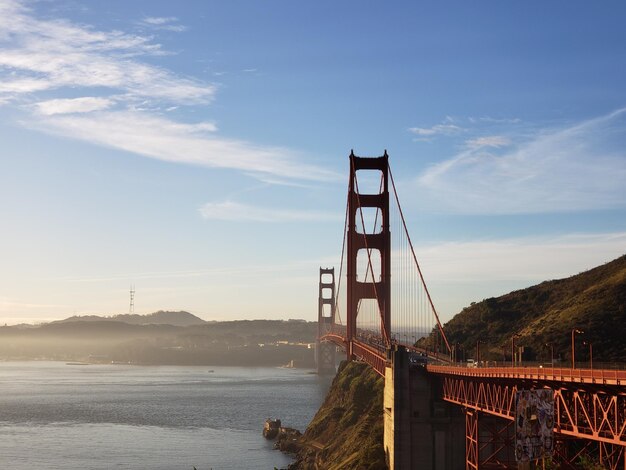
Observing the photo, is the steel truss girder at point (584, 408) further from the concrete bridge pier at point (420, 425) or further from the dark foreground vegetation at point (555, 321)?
the concrete bridge pier at point (420, 425)

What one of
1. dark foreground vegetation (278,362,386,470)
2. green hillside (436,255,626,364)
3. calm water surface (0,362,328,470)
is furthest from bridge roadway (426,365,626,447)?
calm water surface (0,362,328,470)

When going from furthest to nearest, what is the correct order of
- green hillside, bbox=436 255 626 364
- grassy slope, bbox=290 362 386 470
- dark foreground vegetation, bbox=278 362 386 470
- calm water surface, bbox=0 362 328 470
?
calm water surface, bbox=0 362 328 470 → green hillside, bbox=436 255 626 364 → dark foreground vegetation, bbox=278 362 386 470 → grassy slope, bbox=290 362 386 470

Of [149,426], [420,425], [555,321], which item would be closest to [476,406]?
[420,425]

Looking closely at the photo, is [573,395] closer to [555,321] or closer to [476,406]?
[476,406]

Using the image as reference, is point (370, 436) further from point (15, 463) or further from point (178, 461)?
point (15, 463)

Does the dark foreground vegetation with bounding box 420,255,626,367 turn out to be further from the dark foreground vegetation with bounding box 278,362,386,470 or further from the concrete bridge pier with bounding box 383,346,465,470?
the dark foreground vegetation with bounding box 278,362,386,470
